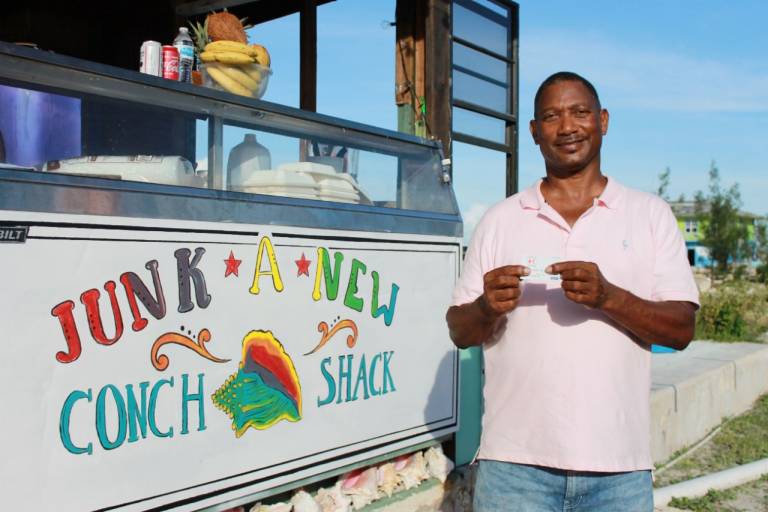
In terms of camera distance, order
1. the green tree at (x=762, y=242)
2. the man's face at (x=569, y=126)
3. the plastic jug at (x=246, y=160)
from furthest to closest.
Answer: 1. the green tree at (x=762, y=242)
2. the plastic jug at (x=246, y=160)
3. the man's face at (x=569, y=126)

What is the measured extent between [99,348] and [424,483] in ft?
6.01

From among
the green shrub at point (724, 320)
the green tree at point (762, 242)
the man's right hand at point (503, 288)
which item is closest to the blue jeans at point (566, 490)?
the man's right hand at point (503, 288)

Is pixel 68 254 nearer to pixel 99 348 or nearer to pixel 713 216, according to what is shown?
pixel 99 348

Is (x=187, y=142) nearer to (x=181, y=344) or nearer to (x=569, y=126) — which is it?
(x=181, y=344)

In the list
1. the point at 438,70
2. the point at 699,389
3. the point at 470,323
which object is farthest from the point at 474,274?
the point at 699,389

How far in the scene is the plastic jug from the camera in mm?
2787

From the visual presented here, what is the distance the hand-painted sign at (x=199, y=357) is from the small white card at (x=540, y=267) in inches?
41.1

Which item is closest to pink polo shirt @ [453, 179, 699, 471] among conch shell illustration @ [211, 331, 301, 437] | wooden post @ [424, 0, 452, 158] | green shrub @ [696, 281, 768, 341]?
conch shell illustration @ [211, 331, 301, 437]

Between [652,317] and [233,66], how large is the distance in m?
1.85

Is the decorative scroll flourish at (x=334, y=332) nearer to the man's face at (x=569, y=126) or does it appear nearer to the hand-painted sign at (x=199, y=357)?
the hand-painted sign at (x=199, y=357)

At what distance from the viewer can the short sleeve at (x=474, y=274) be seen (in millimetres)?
2305

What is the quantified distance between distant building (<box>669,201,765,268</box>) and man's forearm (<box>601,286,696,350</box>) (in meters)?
39.2

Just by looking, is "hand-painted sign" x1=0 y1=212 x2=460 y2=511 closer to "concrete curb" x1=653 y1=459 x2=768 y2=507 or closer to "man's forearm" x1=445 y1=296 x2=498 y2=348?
"man's forearm" x1=445 y1=296 x2=498 y2=348

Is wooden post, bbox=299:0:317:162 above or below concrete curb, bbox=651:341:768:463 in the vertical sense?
above
